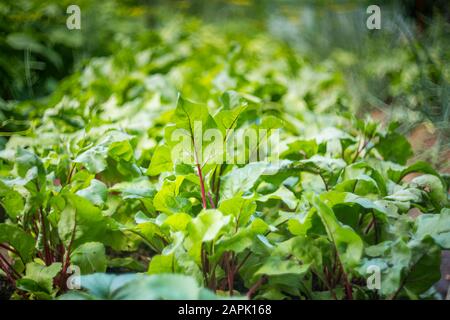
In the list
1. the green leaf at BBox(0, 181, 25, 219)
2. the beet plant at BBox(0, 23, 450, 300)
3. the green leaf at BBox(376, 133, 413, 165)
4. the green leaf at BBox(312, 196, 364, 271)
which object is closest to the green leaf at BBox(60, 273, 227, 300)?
the beet plant at BBox(0, 23, 450, 300)

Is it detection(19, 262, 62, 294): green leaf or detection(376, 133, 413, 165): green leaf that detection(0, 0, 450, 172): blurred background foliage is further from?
detection(19, 262, 62, 294): green leaf

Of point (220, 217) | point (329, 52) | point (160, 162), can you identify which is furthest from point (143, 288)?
point (329, 52)

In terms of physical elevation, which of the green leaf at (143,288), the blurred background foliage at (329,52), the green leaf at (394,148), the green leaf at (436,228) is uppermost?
the blurred background foliage at (329,52)

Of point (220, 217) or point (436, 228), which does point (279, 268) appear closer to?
point (220, 217)

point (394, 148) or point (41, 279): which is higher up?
point (394, 148)

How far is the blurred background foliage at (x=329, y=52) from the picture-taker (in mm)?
1864

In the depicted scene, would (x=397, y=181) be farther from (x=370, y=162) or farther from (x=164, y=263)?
(x=164, y=263)

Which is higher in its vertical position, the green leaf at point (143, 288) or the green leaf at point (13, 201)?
the green leaf at point (13, 201)

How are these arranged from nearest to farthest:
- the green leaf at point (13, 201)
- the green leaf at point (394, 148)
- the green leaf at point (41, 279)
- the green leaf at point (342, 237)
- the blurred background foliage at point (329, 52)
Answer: the green leaf at point (342, 237)
the green leaf at point (41, 279)
the green leaf at point (13, 201)
the green leaf at point (394, 148)
the blurred background foliage at point (329, 52)

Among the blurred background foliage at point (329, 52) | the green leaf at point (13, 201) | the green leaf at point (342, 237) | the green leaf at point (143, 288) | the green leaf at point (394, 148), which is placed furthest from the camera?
the blurred background foliage at point (329, 52)

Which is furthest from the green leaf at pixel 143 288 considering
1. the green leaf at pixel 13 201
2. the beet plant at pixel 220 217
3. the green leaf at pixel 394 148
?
the green leaf at pixel 394 148

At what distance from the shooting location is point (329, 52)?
3738 mm

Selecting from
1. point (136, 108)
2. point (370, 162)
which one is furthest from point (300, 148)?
point (136, 108)

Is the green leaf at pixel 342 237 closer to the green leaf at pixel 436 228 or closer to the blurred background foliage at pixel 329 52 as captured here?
the green leaf at pixel 436 228
